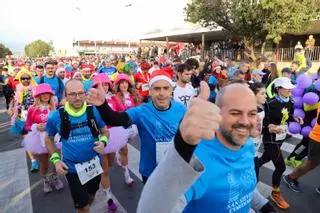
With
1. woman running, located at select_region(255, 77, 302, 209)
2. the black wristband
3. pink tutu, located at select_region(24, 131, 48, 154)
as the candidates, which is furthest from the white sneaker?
the black wristband

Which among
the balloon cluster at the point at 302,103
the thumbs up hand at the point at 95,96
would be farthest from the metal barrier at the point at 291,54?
the thumbs up hand at the point at 95,96

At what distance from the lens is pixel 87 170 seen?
350 cm

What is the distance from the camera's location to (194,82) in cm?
961

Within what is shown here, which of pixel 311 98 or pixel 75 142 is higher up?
pixel 311 98

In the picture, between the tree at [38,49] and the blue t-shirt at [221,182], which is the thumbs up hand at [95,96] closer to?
the blue t-shirt at [221,182]

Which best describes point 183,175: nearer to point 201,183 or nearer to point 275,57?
point 201,183

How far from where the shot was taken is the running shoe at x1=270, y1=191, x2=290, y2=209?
4388mm

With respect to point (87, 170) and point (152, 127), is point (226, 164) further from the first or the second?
point (87, 170)

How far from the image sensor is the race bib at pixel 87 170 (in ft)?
11.3

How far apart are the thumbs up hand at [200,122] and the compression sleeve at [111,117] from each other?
177 cm

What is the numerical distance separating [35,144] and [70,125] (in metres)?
2.08

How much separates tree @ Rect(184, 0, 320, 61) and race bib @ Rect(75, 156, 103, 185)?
1574 centimetres

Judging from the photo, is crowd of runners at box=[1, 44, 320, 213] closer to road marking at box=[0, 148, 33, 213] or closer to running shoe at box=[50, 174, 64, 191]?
running shoe at box=[50, 174, 64, 191]

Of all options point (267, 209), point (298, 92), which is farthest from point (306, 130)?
point (267, 209)
